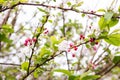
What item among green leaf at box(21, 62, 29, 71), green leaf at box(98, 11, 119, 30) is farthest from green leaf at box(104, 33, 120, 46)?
green leaf at box(21, 62, 29, 71)

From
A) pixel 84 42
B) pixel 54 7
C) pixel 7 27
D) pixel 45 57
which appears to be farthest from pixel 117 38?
pixel 7 27

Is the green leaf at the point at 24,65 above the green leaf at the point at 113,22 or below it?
below

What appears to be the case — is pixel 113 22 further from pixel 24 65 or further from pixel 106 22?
pixel 24 65

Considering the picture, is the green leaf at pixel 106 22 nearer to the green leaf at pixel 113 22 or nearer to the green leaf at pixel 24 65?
the green leaf at pixel 113 22

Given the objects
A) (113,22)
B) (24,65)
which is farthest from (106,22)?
(24,65)

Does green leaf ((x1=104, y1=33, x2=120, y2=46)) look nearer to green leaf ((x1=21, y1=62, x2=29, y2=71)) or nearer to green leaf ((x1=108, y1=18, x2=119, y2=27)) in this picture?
green leaf ((x1=108, y1=18, x2=119, y2=27))

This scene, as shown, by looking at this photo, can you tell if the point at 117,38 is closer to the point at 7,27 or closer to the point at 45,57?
the point at 45,57

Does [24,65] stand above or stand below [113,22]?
below

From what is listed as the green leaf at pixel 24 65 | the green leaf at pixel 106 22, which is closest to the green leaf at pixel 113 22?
the green leaf at pixel 106 22

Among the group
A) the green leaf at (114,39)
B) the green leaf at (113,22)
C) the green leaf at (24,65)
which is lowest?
the green leaf at (24,65)

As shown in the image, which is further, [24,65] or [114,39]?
[24,65]

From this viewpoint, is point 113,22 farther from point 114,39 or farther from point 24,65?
point 24,65

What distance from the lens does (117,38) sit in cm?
114

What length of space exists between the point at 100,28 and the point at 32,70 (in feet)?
1.22
